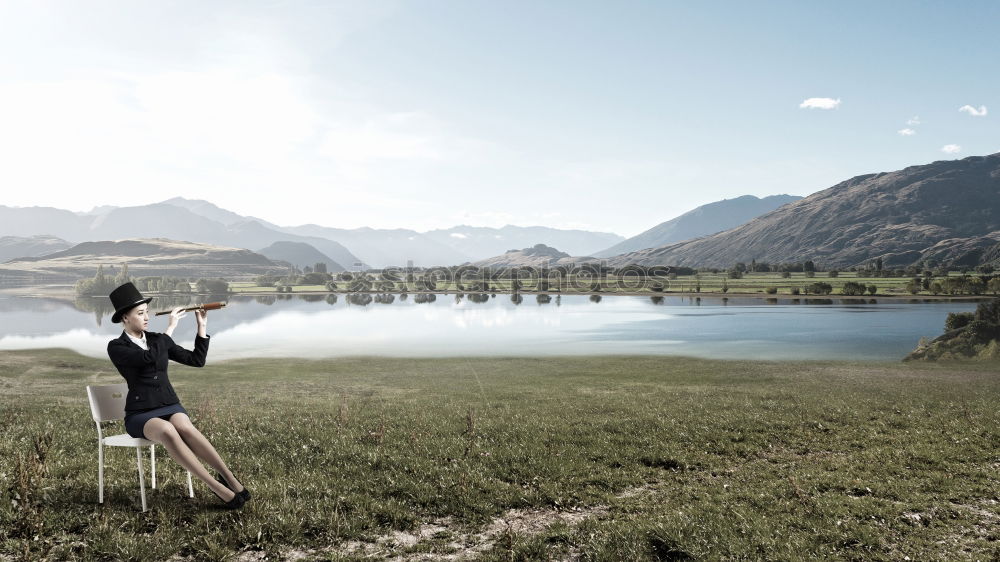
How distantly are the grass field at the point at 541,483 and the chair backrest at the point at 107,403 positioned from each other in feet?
5.02

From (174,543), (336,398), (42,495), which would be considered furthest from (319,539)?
(336,398)

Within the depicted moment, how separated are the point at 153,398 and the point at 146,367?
63cm

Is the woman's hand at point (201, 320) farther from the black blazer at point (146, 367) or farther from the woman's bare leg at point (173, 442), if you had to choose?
the woman's bare leg at point (173, 442)

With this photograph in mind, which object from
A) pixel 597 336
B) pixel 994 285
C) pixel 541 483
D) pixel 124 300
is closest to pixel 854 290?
pixel 994 285

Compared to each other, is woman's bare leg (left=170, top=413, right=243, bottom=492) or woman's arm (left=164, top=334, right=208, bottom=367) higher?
woman's arm (left=164, top=334, right=208, bottom=367)

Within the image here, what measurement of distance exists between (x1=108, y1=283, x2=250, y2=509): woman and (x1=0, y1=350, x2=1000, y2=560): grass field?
0.97 m

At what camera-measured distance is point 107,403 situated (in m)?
11.2

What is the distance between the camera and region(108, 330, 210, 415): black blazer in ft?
32.3

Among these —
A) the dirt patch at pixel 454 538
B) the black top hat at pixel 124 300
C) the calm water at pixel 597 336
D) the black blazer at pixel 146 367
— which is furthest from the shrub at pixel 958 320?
the black top hat at pixel 124 300

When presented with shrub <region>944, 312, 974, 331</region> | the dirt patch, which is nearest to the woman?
the dirt patch

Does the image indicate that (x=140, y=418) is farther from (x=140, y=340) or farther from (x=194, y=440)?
(x=140, y=340)

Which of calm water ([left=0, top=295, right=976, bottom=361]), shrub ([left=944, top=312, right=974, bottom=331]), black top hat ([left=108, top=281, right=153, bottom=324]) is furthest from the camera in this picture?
calm water ([left=0, top=295, right=976, bottom=361])

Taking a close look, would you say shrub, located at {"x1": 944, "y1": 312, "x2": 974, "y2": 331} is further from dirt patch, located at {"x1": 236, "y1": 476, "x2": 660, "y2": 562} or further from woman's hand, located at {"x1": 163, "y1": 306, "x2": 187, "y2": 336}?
woman's hand, located at {"x1": 163, "y1": 306, "x2": 187, "y2": 336}

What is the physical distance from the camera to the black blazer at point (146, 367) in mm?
9836
